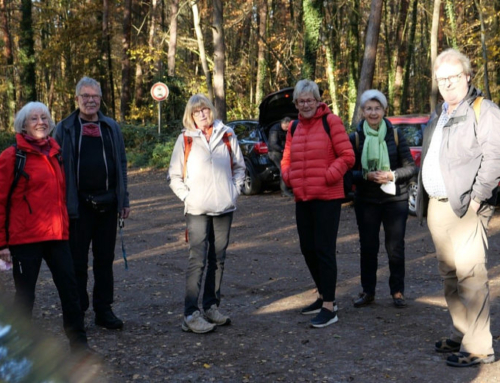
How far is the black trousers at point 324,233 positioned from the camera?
634 centimetres

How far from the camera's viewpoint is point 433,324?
248 inches

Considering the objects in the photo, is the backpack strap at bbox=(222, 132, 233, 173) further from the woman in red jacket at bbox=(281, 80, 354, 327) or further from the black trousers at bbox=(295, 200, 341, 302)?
the black trousers at bbox=(295, 200, 341, 302)

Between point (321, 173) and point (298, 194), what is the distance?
0.95 ft

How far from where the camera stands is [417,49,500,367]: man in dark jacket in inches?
195

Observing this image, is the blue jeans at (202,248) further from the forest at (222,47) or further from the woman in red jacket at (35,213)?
the forest at (222,47)

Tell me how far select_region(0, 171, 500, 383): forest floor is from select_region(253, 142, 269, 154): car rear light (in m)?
5.95

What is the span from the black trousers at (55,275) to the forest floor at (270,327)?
181 millimetres

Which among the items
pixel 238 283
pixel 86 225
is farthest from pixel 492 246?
pixel 86 225

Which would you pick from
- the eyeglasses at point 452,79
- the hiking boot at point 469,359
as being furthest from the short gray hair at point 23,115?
the hiking boot at point 469,359

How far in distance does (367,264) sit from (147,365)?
2509 mm

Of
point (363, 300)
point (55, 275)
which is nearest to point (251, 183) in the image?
point (363, 300)

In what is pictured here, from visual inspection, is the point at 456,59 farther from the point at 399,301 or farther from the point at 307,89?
the point at 399,301

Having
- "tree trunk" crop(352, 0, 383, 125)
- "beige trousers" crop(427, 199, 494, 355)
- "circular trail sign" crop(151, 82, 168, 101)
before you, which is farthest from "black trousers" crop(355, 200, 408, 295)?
"circular trail sign" crop(151, 82, 168, 101)

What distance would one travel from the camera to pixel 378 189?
682 centimetres
